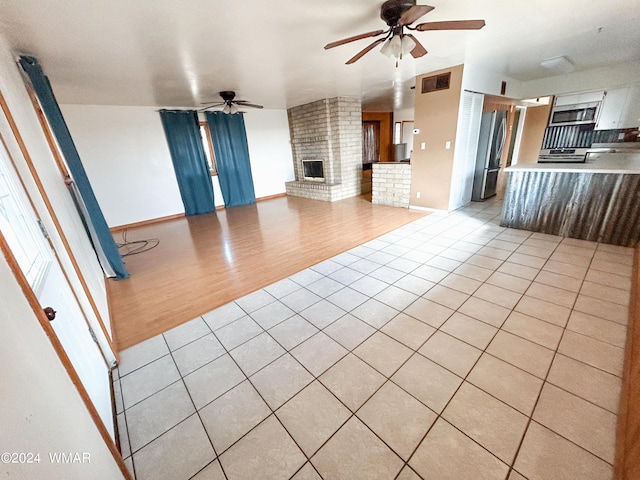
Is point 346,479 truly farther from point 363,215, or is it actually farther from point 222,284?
point 363,215

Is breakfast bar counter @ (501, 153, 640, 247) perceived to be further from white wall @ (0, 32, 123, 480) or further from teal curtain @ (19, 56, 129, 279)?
teal curtain @ (19, 56, 129, 279)

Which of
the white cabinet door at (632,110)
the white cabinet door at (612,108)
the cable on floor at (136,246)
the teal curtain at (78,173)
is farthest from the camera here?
the white cabinet door at (612,108)

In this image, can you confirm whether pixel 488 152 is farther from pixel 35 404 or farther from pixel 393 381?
pixel 35 404

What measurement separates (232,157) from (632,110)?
305 inches

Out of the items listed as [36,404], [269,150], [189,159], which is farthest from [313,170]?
[36,404]

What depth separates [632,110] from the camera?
4383 mm

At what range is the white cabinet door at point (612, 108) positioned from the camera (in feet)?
14.6

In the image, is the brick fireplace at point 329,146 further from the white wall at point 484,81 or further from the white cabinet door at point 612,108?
the white cabinet door at point 612,108

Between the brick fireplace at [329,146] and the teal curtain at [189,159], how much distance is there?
237 cm

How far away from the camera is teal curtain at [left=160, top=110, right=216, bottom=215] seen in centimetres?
541

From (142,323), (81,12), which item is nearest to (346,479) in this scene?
(142,323)

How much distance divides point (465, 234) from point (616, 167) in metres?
1.67

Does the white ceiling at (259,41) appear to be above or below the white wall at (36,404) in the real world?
above

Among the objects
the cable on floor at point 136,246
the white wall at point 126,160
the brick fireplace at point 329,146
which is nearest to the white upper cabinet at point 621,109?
the brick fireplace at point 329,146
